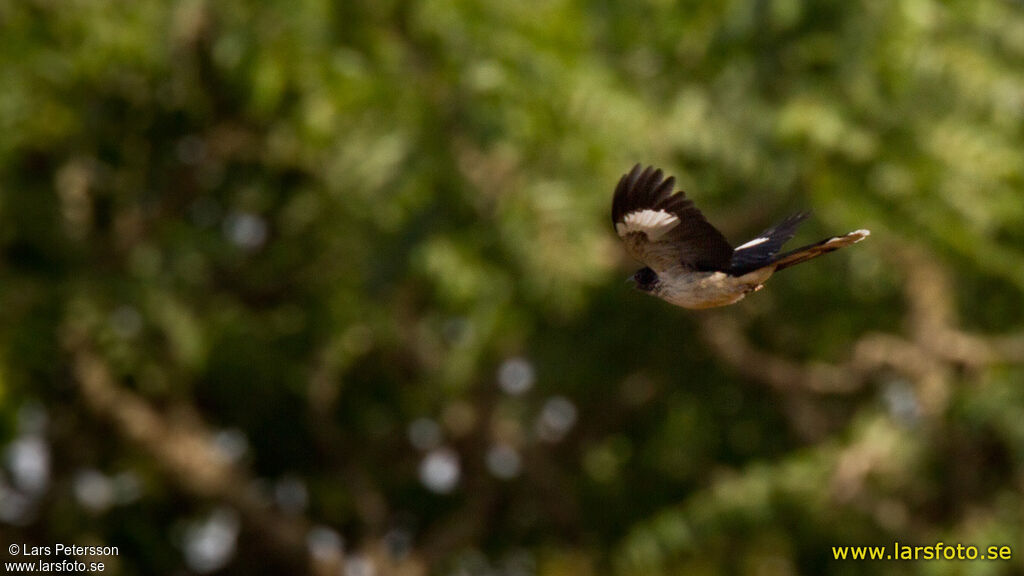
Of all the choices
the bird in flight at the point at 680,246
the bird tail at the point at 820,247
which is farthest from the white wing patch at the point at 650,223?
the bird tail at the point at 820,247

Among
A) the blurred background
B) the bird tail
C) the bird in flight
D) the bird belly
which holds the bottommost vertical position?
the bird tail

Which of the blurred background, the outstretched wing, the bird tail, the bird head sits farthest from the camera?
the blurred background

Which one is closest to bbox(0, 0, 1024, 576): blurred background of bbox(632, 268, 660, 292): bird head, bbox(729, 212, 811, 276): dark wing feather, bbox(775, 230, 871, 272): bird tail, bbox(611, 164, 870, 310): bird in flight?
bbox(729, 212, 811, 276): dark wing feather

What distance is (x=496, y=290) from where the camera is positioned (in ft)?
28.6

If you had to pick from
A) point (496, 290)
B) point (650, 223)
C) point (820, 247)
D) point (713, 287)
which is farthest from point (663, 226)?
point (496, 290)

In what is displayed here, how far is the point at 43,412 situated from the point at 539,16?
13.6ft

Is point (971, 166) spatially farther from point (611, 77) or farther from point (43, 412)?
point (43, 412)

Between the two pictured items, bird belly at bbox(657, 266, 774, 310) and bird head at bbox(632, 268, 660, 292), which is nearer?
bird belly at bbox(657, 266, 774, 310)

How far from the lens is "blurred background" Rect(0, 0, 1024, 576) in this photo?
8.24 meters

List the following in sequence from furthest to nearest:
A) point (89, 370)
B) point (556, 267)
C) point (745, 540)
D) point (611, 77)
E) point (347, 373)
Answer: point (347, 373)
point (89, 370)
point (745, 540)
point (611, 77)
point (556, 267)

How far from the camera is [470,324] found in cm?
903

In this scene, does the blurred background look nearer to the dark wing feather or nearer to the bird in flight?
the dark wing feather

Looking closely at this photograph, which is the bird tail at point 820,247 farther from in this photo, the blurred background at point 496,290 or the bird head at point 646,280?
the blurred background at point 496,290

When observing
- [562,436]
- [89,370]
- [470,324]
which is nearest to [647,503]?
[562,436]
